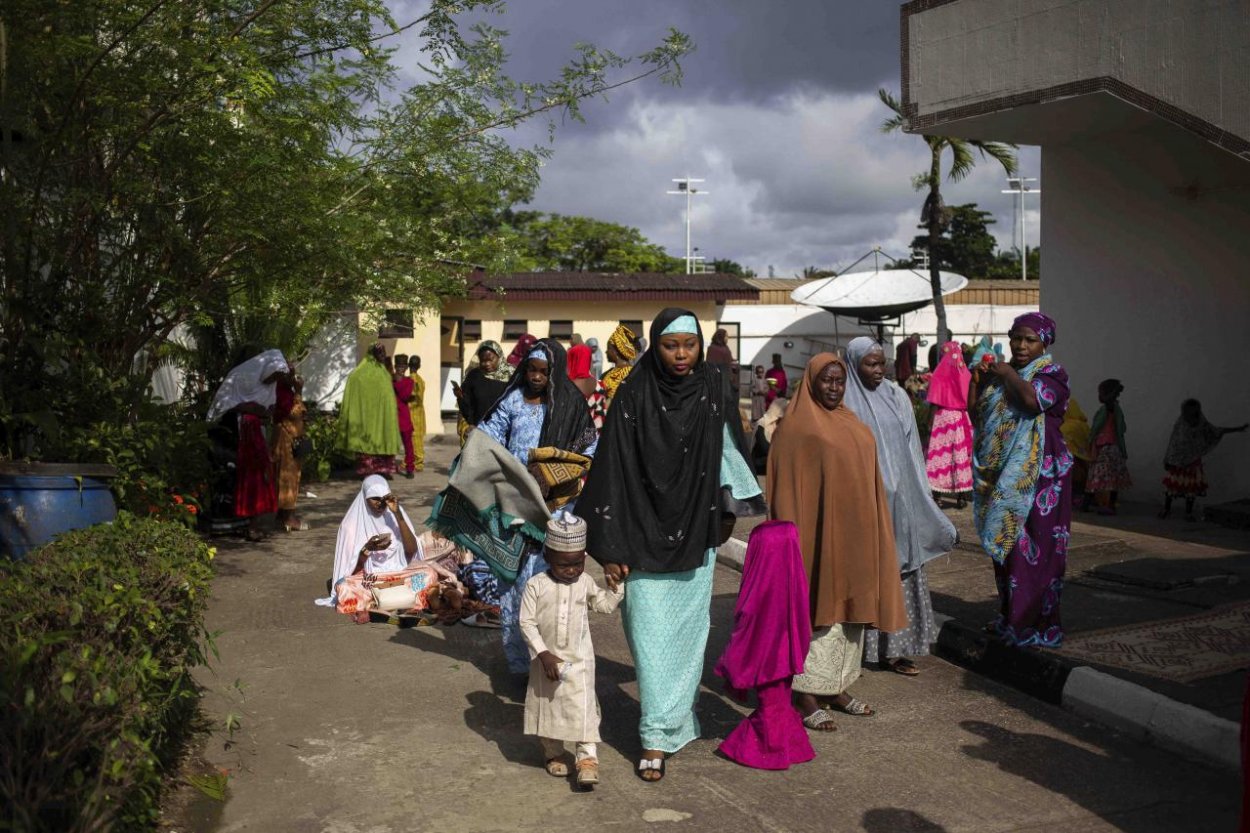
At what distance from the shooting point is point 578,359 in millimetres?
14742

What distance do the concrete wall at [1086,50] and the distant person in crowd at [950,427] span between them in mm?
2694

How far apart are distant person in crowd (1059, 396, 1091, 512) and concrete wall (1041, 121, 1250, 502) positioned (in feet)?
2.19

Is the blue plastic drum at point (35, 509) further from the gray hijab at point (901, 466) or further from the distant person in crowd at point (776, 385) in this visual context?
the distant person in crowd at point (776, 385)

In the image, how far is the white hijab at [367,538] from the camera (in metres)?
8.17

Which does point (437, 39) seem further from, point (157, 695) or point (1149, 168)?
point (1149, 168)

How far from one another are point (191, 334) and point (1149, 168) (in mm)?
10544

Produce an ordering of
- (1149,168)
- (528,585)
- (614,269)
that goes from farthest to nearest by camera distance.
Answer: (614,269)
(1149,168)
(528,585)

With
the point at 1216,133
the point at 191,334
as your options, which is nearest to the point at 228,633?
the point at 191,334

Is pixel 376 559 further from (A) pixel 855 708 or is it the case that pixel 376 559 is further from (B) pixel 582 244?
(B) pixel 582 244

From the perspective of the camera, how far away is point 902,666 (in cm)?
651

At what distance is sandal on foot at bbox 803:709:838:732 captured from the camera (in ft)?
18.0

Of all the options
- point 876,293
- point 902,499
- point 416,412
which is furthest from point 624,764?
point 876,293

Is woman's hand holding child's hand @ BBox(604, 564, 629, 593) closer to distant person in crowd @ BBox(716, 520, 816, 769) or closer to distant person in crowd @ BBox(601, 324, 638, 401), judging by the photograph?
distant person in crowd @ BBox(716, 520, 816, 769)

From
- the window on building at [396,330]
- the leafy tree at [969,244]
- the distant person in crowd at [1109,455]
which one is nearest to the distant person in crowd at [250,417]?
the distant person in crowd at [1109,455]
